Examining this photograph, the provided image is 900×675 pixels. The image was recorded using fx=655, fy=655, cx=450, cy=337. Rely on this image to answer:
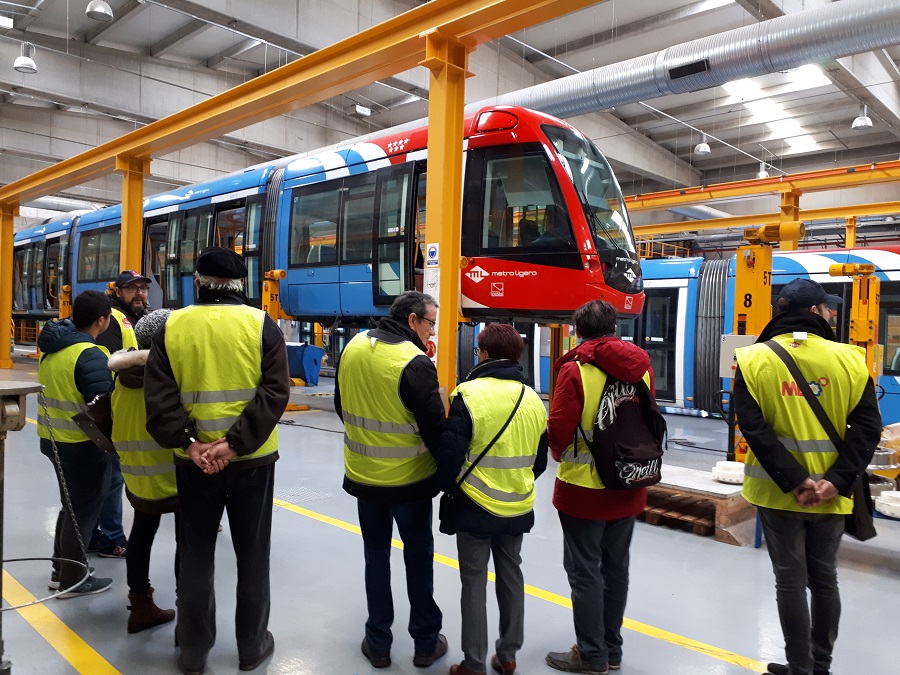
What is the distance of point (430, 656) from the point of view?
298 cm

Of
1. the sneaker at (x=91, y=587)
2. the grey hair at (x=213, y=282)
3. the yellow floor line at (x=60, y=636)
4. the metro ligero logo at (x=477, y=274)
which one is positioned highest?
the metro ligero logo at (x=477, y=274)

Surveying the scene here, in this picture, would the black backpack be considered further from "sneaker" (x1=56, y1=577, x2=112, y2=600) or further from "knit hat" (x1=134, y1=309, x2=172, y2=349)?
"sneaker" (x1=56, y1=577, x2=112, y2=600)

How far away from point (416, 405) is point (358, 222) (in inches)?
246

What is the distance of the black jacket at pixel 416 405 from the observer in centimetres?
285

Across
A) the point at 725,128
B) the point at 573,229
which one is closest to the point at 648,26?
the point at 725,128

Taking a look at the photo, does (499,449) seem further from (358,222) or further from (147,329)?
(358,222)

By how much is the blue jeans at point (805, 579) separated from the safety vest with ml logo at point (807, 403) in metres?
0.07

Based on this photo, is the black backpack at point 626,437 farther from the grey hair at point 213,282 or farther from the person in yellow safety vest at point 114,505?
the person in yellow safety vest at point 114,505

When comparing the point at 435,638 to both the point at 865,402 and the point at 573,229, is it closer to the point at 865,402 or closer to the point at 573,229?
the point at 865,402

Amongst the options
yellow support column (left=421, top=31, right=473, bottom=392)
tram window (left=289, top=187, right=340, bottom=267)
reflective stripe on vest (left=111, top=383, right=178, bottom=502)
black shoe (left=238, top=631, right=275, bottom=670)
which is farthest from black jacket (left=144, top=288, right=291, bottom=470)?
tram window (left=289, top=187, right=340, bottom=267)

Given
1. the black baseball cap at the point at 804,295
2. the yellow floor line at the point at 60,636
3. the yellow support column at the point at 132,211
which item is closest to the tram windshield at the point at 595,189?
the black baseball cap at the point at 804,295

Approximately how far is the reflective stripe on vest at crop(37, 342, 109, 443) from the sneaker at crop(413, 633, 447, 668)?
7.17 feet

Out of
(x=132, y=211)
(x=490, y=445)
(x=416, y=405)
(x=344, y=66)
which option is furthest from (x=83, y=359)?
(x=132, y=211)

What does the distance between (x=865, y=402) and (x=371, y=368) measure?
6.97 feet
